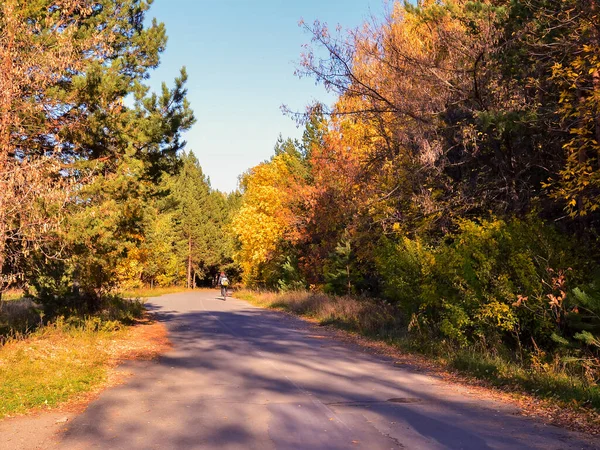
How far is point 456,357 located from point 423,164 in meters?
6.44

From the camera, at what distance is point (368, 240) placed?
898 inches

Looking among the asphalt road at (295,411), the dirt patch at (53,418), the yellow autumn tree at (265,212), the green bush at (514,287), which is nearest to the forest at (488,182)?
the green bush at (514,287)

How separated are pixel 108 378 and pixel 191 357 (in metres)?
2.73

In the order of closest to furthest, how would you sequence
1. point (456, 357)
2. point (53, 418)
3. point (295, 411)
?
1. point (53, 418)
2. point (295, 411)
3. point (456, 357)

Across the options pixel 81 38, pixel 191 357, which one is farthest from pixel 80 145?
pixel 191 357

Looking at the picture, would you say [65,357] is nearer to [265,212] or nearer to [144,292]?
[265,212]

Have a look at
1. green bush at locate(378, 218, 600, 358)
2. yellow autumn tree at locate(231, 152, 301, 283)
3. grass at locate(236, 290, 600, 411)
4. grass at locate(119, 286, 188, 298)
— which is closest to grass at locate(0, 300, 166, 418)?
grass at locate(236, 290, 600, 411)

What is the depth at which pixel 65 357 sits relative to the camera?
1157cm

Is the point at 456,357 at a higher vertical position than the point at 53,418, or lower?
higher

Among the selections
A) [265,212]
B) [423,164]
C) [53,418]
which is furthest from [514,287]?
[265,212]

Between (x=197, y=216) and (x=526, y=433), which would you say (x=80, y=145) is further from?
(x=197, y=216)

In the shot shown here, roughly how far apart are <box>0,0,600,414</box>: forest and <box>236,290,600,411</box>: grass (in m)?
0.07

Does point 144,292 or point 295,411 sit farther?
point 144,292

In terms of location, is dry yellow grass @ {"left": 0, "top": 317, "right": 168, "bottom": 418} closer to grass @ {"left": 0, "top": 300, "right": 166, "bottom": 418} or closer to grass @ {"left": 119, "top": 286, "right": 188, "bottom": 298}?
grass @ {"left": 0, "top": 300, "right": 166, "bottom": 418}
